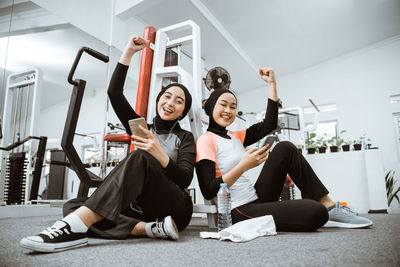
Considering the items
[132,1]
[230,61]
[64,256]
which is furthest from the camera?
[230,61]

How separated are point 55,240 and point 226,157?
85cm

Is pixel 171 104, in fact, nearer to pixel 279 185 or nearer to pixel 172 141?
pixel 172 141

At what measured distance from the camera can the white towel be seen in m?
1.12

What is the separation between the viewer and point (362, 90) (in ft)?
23.2

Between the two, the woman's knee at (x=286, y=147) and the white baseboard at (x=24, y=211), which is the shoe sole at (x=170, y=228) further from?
the white baseboard at (x=24, y=211)

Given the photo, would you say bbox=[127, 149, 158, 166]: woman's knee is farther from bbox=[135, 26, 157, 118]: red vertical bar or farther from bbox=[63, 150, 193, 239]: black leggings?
bbox=[135, 26, 157, 118]: red vertical bar

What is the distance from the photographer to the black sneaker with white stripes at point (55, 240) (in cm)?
86

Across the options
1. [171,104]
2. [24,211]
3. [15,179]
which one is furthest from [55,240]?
[15,179]

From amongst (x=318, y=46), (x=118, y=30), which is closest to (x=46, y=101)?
(x=118, y=30)

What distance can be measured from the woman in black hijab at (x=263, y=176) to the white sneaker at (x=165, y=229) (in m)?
0.26

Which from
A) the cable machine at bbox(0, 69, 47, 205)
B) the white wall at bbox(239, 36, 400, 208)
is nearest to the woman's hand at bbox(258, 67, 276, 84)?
the cable machine at bbox(0, 69, 47, 205)

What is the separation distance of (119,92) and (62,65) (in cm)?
359

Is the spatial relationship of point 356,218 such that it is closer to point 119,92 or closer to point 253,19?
point 119,92

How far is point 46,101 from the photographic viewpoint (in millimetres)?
4258
